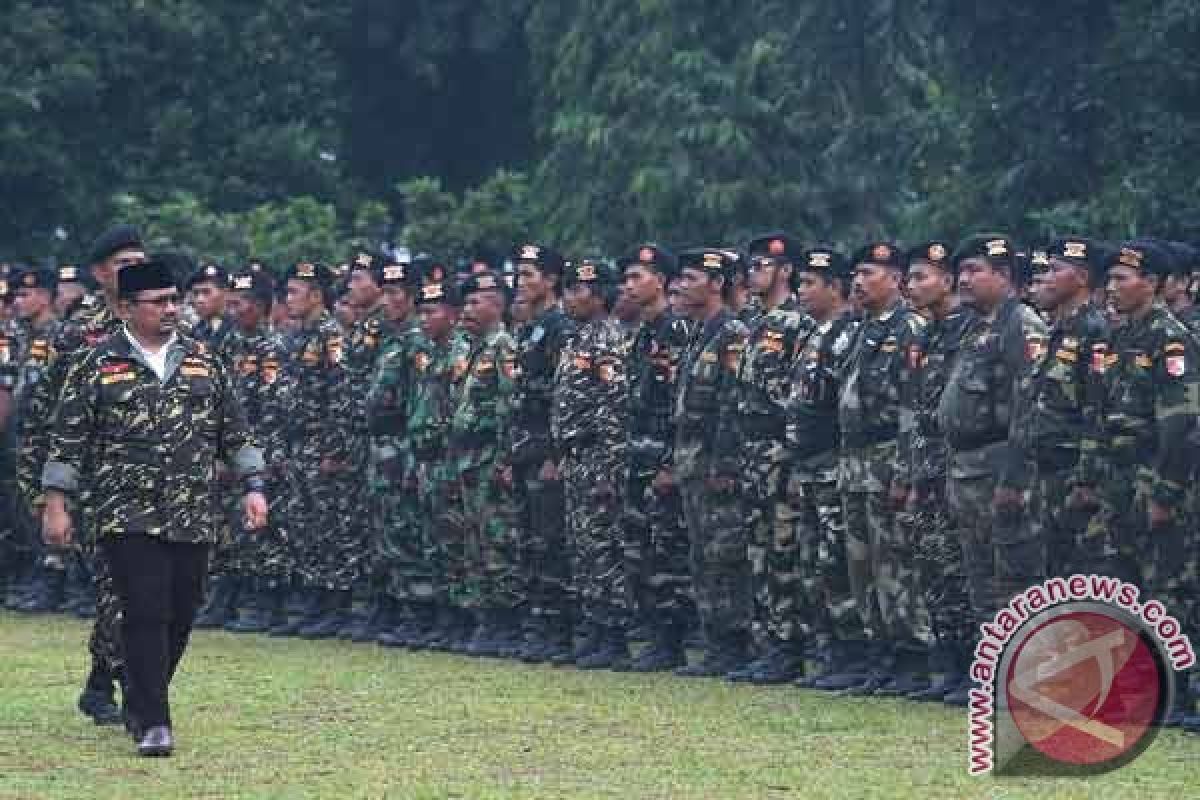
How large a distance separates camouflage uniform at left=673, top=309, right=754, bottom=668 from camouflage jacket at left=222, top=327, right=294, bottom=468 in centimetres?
375

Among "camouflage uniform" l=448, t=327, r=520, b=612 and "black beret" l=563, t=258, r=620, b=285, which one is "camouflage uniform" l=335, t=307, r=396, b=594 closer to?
"camouflage uniform" l=448, t=327, r=520, b=612

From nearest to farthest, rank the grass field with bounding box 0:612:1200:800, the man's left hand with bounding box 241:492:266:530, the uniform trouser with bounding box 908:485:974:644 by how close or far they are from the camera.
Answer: the grass field with bounding box 0:612:1200:800, the man's left hand with bounding box 241:492:266:530, the uniform trouser with bounding box 908:485:974:644

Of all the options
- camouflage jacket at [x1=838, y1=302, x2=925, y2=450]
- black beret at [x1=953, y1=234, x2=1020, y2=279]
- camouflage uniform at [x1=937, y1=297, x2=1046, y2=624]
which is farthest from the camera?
camouflage jacket at [x1=838, y1=302, x2=925, y2=450]

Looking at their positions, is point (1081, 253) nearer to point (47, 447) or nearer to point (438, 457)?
point (438, 457)

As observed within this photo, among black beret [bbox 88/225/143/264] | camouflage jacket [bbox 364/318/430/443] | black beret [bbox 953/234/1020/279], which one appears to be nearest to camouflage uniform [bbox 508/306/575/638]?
camouflage jacket [bbox 364/318/430/443]

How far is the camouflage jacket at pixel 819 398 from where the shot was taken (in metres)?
14.2

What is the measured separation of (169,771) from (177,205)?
57.4 feet

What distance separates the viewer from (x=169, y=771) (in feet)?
37.1

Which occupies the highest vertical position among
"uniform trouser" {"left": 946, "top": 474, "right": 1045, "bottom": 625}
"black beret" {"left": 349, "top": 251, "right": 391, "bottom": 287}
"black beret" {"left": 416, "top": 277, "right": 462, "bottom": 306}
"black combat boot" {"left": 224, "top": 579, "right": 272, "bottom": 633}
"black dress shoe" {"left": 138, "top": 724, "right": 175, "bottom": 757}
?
"black beret" {"left": 349, "top": 251, "right": 391, "bottom": 287}

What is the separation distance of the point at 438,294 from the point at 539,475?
4.76 ft

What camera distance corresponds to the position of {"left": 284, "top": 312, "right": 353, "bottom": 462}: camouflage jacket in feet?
57.6

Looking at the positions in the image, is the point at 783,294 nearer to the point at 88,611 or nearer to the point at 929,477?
the point at 929,477

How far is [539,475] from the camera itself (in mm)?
16000

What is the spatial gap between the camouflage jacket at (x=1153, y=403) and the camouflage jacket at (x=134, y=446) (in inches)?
159
